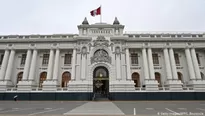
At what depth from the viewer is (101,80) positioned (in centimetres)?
2788

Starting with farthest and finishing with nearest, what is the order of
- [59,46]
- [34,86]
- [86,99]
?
1. [59,46]
2. [34,86]
3. [86,99]

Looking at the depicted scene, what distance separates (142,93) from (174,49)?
13533 millimetres

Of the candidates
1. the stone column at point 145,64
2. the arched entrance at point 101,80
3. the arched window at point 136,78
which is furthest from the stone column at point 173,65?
the arched entrance at point 101,80

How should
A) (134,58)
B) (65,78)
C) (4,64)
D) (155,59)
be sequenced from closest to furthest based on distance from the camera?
(4,64)
(65,78)
(134,58)
(155,59)

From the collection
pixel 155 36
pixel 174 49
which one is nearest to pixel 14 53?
pixel 155 36

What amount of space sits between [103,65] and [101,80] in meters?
3.40

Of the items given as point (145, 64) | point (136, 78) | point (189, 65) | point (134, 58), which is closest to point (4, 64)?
point (134, 58)

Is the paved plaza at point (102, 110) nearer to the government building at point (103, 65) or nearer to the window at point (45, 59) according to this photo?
the government building at point (103, 65)

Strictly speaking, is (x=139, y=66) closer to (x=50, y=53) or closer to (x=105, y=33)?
(x=105, y=33)

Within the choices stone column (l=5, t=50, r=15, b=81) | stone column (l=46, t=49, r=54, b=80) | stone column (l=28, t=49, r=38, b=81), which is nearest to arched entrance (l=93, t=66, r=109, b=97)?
stone column (l=46, t=49, r=54, b=80)

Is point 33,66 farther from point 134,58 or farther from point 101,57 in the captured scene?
point 134,58

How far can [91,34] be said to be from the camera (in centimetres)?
2862

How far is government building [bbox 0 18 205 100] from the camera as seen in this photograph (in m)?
24.9

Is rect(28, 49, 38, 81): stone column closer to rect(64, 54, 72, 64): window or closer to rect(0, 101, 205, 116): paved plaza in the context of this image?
rect(64, 54, 72, 64): window
